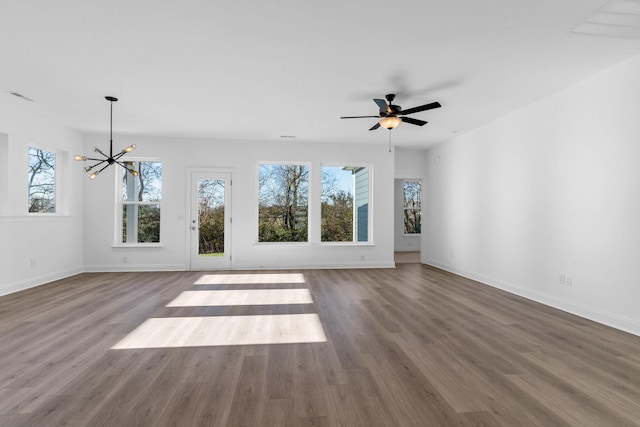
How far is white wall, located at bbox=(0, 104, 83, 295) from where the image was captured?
16.1 feet

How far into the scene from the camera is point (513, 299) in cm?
469

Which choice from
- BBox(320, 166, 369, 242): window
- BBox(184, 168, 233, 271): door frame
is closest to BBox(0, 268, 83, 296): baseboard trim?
BBox(184, 168, 233, 271): door frame

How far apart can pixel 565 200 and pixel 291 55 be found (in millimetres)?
3902

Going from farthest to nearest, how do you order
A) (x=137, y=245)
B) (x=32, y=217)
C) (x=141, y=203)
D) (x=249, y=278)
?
(x=141, y=203), (x=137, y=245), (x=249, y=278), (x=32, y=217)

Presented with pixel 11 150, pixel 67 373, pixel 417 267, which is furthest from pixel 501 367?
pixel 11 150

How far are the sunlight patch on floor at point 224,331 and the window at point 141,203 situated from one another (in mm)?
3858

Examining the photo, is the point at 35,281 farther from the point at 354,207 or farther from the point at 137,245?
the point at 354,207

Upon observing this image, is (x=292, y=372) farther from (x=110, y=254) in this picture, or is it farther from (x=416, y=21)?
(x=110, y=254)

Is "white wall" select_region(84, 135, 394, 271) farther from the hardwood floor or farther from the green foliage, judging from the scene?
the hardwood floor

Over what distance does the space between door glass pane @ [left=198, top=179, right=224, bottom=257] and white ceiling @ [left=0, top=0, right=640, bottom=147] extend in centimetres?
200

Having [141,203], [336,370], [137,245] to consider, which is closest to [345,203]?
[141,203]

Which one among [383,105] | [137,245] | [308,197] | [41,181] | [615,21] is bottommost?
[137,245]

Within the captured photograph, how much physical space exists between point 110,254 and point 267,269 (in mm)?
3240

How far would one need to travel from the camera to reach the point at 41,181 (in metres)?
5.81
